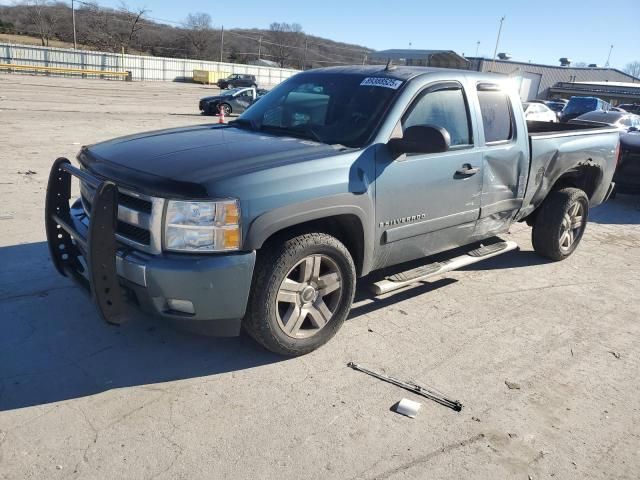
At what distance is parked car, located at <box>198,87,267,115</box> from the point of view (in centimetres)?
2295

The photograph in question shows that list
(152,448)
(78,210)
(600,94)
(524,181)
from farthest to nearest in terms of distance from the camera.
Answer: (600,94), (524,181), (78,210), (152,448)

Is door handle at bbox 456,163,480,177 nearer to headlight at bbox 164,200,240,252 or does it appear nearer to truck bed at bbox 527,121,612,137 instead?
headlight at bbox 164,200,240,252

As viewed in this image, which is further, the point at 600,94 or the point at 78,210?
the point at 600,94

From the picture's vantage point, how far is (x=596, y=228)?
7926 millimetres

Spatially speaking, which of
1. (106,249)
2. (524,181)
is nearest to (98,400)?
(106,249)

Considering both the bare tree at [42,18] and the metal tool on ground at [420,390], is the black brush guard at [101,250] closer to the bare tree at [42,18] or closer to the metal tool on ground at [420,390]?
the metal tool on ground at [420,390]

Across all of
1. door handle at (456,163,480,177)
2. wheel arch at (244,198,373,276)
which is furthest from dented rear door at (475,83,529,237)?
wheel arch at (244,198,373,276)

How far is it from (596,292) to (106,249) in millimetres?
4487

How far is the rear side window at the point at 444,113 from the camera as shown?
4039 millimetres

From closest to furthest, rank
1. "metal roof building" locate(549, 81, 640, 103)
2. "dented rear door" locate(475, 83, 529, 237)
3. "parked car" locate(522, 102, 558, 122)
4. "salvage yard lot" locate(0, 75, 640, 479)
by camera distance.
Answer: "salvage yard lot" locate(0, 75, 640, 479) → "dented rear door" locate(475, 83, 529, 237) → "parked car" locate(522, 102, 558, 122) → "metal roof building" locate(549, 81, 640, 103)

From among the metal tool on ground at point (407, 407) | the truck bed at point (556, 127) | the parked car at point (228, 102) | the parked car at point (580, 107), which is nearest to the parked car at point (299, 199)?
the metal tool on ground at point (407, 407)

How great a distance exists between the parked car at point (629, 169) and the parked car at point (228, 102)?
1549 cm

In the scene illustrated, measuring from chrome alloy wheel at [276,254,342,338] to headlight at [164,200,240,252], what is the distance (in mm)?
566

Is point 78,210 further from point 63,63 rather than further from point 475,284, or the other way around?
point 63,63
